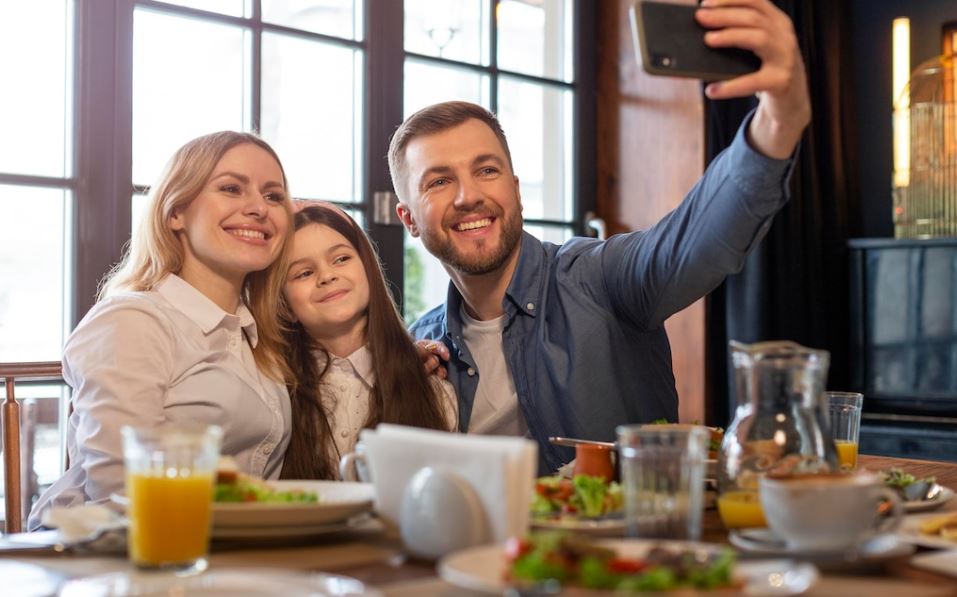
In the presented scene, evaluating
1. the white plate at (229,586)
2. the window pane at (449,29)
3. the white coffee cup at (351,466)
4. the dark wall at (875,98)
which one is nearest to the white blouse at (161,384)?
the white coffee cup at (351,466)

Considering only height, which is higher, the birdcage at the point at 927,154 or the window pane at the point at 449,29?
the window pane at the point at 449,29

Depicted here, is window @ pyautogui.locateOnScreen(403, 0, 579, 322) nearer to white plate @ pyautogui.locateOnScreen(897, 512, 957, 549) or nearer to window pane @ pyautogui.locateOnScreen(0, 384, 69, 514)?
window pane @ pyautogui.locateOnScreen(0, 384, 69, 514)

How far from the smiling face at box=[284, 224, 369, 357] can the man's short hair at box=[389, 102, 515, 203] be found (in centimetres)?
31

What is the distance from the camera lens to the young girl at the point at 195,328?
1.75 m

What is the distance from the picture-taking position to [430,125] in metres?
2.39

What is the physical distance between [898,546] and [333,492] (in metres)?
0.65

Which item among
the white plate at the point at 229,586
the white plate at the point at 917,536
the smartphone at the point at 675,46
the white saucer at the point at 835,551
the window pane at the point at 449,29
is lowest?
the white plate at the point at 917,536

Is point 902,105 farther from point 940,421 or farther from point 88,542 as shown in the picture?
point 88,542

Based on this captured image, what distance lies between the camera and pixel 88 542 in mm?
1111

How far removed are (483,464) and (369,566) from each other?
158 mm

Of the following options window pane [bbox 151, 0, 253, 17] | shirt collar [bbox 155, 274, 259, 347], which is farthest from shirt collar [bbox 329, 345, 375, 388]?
window pane [bbox 151, 0, 253, 17]

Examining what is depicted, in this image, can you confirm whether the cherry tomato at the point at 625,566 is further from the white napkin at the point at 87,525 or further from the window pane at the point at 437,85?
the window pane at the point at 437,85

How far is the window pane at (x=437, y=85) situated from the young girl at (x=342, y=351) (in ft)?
5.02

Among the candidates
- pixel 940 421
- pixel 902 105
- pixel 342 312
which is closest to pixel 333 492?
pixel 342 312
